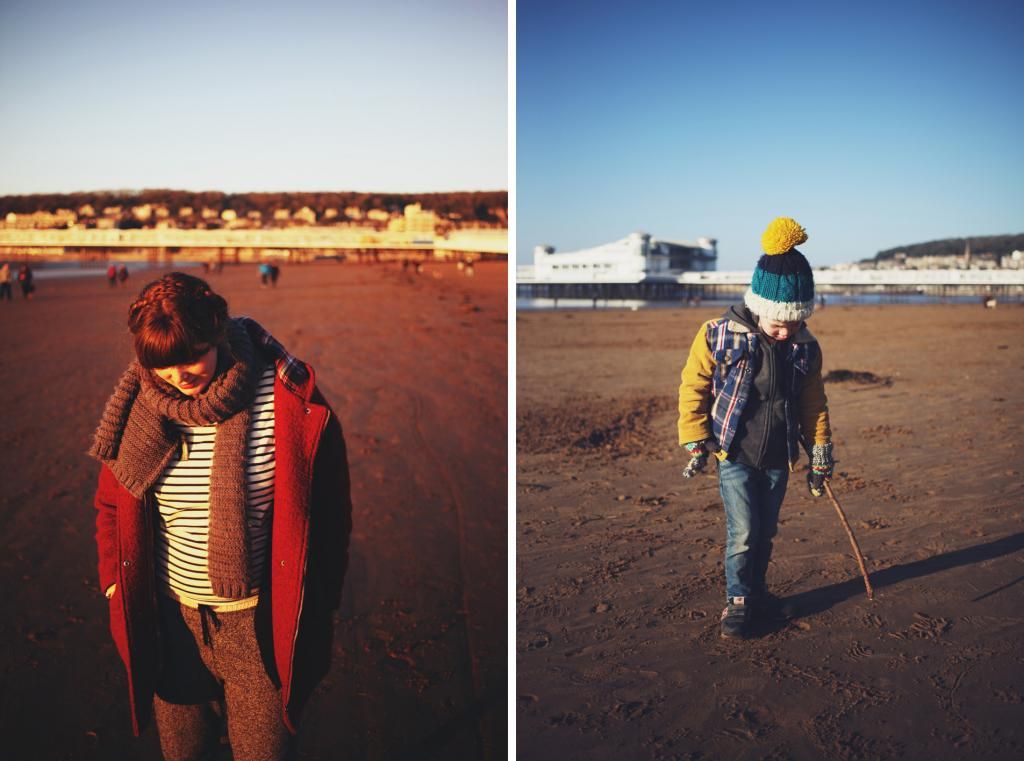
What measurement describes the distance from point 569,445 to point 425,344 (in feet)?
18.9

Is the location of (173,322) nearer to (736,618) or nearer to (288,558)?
(288,558)

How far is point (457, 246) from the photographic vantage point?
12359 millimetres

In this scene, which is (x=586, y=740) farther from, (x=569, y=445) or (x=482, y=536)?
(x=569, y=445)

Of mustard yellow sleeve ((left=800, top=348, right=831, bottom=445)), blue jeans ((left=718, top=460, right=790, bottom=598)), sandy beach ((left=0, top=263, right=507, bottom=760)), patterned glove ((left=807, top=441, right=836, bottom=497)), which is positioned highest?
mustard yellow sleeve ((left=800, top=348, right=831, bottom=445))

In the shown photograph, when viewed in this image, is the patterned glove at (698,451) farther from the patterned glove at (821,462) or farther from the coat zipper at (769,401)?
the patterned glove at (821,462)

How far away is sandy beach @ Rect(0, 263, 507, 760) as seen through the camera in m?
2.76

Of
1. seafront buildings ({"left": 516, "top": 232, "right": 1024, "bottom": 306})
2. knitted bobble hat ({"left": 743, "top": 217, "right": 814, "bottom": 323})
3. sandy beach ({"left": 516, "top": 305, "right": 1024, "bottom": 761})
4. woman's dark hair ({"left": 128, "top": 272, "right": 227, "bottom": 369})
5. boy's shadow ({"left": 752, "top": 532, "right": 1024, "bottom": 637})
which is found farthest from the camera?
seafront buildings ({"left": 516, "top": 232, "right": 1024, "bottom": 306})

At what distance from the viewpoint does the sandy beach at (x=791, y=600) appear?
245cm

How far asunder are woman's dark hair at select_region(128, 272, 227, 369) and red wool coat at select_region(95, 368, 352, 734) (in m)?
0.20

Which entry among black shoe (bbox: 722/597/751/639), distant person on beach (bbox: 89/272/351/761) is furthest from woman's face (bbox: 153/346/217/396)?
black shoe (bbox: 722/597/751/639)

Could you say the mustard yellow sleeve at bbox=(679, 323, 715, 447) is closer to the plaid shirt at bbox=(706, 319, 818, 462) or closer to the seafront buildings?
the plaid shirt at bbox=(706, 319, 818, 462)

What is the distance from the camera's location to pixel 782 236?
2.73 meters

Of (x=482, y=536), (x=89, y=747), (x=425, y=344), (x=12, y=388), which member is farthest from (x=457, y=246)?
(x=89, y=747)

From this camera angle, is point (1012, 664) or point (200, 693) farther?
point (1012, 664)
